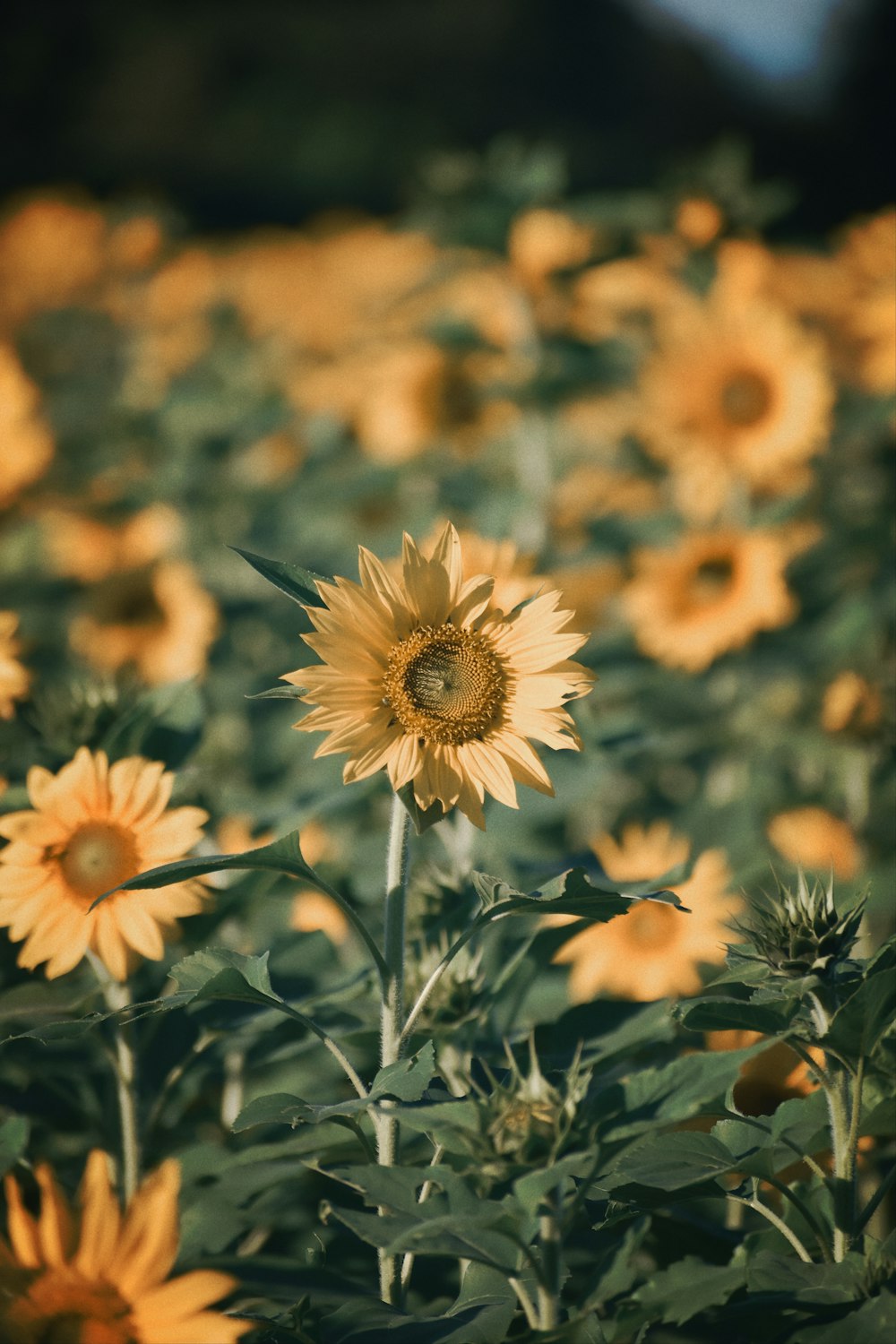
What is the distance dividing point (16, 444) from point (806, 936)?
193 centimetres

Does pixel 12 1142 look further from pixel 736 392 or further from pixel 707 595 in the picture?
pixel 736 392

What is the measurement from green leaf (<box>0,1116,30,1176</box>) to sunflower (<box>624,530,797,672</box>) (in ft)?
4.95

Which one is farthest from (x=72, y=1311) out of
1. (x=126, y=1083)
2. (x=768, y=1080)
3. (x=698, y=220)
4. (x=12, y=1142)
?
(x=698, y=220)

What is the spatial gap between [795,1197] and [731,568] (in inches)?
57.2

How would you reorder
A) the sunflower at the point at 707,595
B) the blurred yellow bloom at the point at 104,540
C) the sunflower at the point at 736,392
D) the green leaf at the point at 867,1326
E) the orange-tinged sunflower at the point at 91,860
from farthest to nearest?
the blurred yellow bloom at the point at 104,540
the sunflower at the point at 736,392
the sunflower at the point at 707,595
the orange-tinged sunflower at the point at 91,860
the green leaf at the point at 867,1326

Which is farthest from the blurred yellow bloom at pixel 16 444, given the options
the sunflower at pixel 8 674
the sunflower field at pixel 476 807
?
the sunflower at pixel 8 674

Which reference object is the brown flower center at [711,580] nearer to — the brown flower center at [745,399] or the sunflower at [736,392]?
the sunflower at [736,392]

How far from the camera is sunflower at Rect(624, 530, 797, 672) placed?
7.01 ft

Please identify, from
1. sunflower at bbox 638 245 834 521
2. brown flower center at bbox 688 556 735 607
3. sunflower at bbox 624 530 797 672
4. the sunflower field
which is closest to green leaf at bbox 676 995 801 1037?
the sunflower field

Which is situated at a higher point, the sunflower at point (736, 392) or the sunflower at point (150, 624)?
the sunflower at point (736, 392)

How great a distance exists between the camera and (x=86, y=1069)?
126 centimetres

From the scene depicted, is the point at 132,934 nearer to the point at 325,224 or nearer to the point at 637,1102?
the point at 637,1102

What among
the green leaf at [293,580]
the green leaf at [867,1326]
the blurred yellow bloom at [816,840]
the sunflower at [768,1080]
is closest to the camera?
the green leaf at [867,1326]

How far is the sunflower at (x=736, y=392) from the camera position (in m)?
2.40
